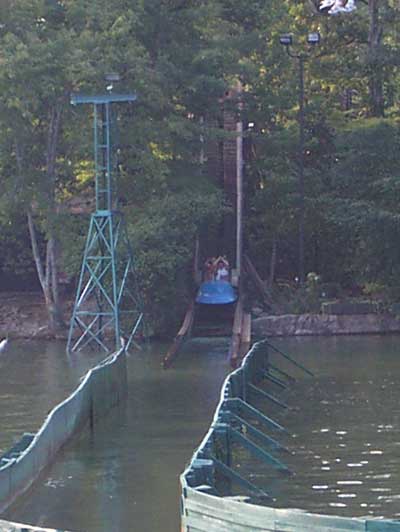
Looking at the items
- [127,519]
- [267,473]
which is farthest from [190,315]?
[127,519]

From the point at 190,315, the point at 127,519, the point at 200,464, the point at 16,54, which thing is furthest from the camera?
the point at 190,315

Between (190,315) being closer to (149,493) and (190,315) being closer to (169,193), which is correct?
(169,193)

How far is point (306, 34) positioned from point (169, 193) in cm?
1072

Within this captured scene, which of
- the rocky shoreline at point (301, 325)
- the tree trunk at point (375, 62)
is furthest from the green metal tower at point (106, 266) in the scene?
the tree trunk at point (375, 62)

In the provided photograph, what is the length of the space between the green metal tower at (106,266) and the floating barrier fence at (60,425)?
532 cm

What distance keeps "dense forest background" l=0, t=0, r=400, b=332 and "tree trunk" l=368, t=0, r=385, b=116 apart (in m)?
0.04

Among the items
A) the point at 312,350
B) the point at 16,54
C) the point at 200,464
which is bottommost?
the point at 312,350

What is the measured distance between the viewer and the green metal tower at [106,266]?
3061cm

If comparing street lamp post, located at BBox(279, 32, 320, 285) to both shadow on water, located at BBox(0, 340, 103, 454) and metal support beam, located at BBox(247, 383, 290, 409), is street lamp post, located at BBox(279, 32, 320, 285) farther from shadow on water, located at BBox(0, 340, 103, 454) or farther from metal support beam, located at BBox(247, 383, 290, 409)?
metal support beam, located at BBox(247, 383, 290, 409)

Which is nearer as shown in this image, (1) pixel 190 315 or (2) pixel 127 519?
(2) pixel 127 519

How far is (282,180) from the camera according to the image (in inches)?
1563

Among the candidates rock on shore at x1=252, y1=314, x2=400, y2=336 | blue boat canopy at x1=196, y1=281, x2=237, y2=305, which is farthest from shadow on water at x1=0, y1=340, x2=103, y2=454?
rock on shore at x1=252, y1=314, x2=400, y2=336

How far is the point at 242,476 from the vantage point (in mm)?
17234

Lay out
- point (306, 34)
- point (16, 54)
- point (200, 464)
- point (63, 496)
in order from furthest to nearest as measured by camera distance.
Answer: point (306, 34) → point (16, 54) → point (63, 496) → point (200, 464)
